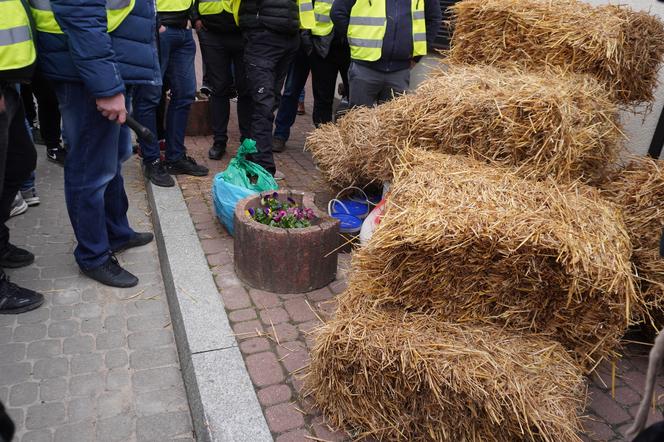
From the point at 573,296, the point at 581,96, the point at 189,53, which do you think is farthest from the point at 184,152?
the point at 573,296

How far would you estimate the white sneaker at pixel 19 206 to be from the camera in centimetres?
452

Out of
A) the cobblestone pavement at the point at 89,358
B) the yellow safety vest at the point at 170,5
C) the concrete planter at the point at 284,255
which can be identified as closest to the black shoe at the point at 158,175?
the cobblestone pavement at the point at 89,358

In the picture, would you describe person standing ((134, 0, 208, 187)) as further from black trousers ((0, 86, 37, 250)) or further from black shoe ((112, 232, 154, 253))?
black trousers ((0, 86, 37, 250))

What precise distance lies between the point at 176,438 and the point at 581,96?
2.83 m

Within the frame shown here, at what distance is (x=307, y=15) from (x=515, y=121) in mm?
3222

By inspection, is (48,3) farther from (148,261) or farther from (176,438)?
(176,438)

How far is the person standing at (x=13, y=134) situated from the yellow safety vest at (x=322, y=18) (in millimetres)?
3066

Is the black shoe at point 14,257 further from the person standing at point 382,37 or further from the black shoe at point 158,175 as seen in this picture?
the person standing at point 382,37

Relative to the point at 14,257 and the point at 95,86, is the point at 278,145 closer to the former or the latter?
the point at 14,257

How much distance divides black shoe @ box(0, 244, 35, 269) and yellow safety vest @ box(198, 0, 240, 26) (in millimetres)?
2776

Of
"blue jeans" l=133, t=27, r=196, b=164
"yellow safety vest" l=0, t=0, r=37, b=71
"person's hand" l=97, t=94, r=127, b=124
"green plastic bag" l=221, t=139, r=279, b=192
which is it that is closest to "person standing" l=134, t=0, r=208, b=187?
"blue jeans" l=133, t=27, r=196, b=164

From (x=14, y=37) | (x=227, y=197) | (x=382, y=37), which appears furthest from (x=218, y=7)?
(x=14, y=37)

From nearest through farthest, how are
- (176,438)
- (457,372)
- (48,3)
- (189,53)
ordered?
(457,372) → (176,438) → (48,3) → (189,53)

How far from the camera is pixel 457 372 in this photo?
2.18m
